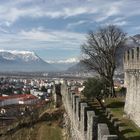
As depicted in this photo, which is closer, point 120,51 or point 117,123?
point 117,123

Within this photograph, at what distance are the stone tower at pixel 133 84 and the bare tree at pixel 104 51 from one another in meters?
15.2

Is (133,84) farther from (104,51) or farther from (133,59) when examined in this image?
(104,51)

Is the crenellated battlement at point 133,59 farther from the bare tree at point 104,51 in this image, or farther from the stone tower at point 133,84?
the bare tree at point 104,51

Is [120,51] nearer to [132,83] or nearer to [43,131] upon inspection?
[43,131]

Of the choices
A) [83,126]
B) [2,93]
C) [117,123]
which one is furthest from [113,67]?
[2,93]

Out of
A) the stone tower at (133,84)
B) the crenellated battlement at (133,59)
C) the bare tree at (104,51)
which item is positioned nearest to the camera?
the stone tower at (133,84)

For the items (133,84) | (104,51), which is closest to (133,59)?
(133,84)

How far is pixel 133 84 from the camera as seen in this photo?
24.1 meters

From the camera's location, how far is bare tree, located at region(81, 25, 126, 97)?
1663 inches

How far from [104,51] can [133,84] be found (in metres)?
18.6

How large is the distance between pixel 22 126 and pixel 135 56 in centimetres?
1647

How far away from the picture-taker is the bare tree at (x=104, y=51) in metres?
42.2

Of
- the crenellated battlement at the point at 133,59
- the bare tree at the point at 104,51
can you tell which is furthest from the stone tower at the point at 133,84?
the bare tree at the point at 104,51

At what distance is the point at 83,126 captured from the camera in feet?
47.6
